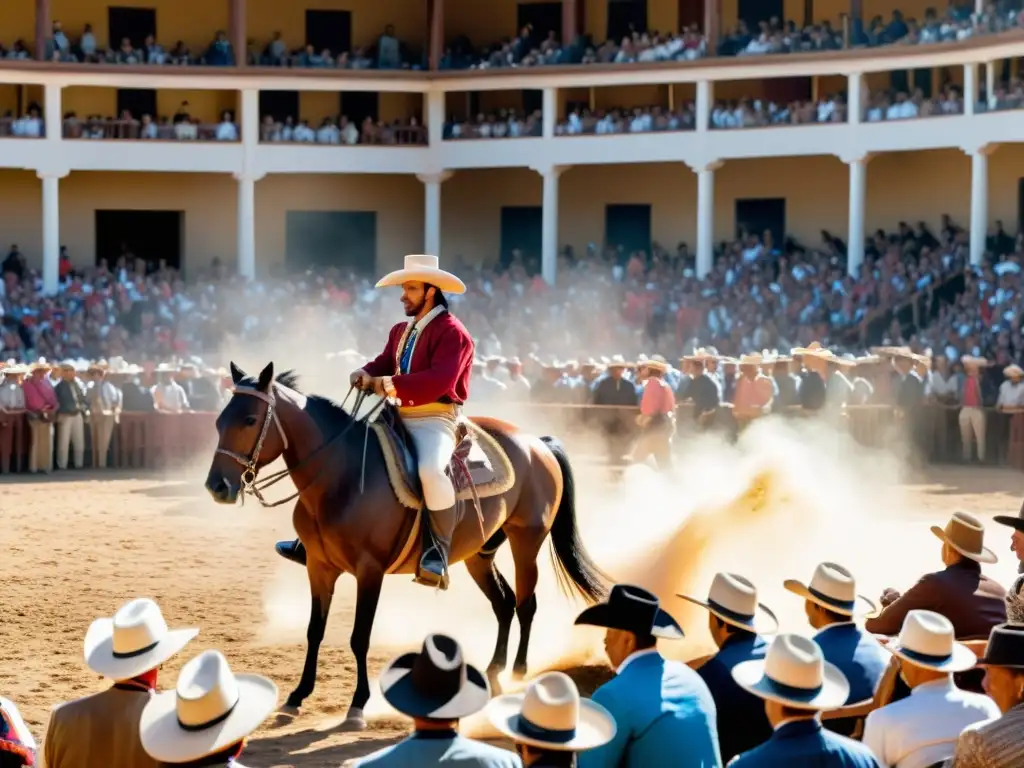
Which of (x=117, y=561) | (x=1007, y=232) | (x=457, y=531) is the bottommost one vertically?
(x=117, y=561)

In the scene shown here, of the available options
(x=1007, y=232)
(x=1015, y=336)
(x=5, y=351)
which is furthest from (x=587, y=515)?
(x=1007, y=232)

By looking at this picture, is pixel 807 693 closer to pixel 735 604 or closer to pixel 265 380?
pixel 735 604

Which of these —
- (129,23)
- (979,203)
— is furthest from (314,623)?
(129,23)

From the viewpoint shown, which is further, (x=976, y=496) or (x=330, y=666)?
(x=976, y=496)

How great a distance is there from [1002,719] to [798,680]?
594mm

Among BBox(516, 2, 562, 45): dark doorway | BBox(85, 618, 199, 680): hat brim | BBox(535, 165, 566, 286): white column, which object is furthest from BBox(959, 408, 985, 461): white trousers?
BBox(516, 2, 562, 45): dark doorway

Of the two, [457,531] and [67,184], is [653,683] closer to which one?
[457,531]

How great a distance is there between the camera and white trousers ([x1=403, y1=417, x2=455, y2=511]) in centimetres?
1032

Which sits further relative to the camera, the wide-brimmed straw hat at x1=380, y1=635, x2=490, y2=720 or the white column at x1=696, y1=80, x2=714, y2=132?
the white column at x1=696, y1=80, x2=714, y2=132

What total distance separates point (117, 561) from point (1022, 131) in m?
22.9

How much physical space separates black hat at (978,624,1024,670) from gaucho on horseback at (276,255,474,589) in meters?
5.40

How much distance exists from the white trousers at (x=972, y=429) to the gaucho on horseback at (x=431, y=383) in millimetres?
14973

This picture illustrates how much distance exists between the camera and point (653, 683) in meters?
5.69

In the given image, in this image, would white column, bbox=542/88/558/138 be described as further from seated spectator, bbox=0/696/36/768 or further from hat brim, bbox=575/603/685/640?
seated spectator, bbox=0/696/36/768
